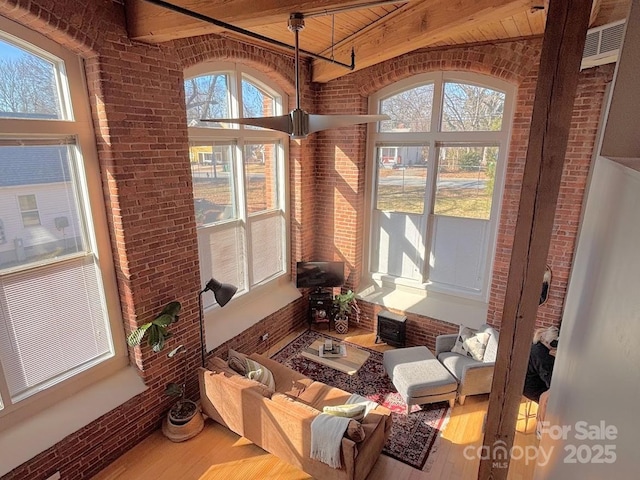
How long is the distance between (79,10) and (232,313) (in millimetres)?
3383

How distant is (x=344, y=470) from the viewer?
287cm

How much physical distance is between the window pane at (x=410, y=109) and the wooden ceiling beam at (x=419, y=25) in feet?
2.85

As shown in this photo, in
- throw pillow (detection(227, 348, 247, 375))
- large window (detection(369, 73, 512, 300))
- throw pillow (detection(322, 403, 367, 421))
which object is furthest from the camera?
large window (detection(369, 73, 512, 300))

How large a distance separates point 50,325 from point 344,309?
11.6 ft

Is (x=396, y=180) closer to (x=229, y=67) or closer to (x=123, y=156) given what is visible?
(x=229, y=67)

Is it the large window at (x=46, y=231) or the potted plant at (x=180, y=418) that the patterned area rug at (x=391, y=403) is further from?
the large window at (x=46, y=231)

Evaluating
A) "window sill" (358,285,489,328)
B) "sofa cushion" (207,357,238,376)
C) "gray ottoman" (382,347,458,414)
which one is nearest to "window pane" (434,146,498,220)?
"window sill" (358,285,489,328)

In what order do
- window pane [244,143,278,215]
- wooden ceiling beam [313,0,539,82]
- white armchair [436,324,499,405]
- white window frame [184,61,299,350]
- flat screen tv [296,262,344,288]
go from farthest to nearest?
1. flat screen tv [296,262,344,288]
2. window pane [244,143,278,215]
3. white window frame [184,61,299,350]
4. white armchair [436,324,499,405]
5. wooden ceiling beam [313,0,539,82]

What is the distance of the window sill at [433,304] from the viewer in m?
4.92

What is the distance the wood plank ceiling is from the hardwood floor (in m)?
3.59

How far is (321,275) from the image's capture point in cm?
545

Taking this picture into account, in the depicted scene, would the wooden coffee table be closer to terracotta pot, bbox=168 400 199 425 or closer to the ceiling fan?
terracotta pot, bbox=168 400 199 425

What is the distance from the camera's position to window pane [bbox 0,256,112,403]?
2754mm

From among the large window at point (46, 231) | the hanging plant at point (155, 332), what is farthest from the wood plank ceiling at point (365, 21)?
the hanging plant at point (155, 332)
